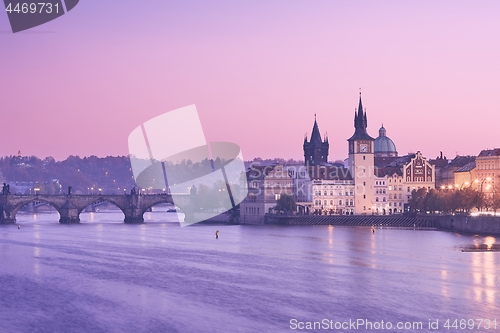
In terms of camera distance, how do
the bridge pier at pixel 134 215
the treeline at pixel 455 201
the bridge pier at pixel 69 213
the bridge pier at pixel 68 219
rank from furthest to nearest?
the bridge pier at pixel 134 215 < the bridge pier at pixel 69 213 < the bridge pier at pixel 68 219 < the treeline at pixel 455 201

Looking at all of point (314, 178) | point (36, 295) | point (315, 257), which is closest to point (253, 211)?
point (314, 178)

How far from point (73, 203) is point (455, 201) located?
159 ft

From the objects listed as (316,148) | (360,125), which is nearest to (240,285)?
(360,125)

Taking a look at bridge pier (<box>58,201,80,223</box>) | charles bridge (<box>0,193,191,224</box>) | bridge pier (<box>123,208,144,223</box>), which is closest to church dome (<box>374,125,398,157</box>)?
charles bridge (<box>0,193,191,224</box>)

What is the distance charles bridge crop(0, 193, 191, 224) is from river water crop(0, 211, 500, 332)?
4259 cm

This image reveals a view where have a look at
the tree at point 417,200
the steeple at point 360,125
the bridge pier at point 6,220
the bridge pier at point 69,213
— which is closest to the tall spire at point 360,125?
the steeple at point 360,125

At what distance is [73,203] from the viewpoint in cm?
11450

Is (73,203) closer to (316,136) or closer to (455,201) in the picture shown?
(316,136)

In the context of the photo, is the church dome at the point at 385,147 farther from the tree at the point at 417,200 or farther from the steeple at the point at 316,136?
the tree at the point at 417,200

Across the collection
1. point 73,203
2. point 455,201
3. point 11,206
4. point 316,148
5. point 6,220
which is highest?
point 316,148

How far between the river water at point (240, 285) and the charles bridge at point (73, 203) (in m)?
42.6

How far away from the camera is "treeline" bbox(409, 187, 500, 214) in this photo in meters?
87.1

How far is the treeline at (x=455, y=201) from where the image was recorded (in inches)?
3429

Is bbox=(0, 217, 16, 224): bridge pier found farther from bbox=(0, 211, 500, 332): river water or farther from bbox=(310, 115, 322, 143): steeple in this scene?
bbox=(310, 115, 322, 143): steeple
